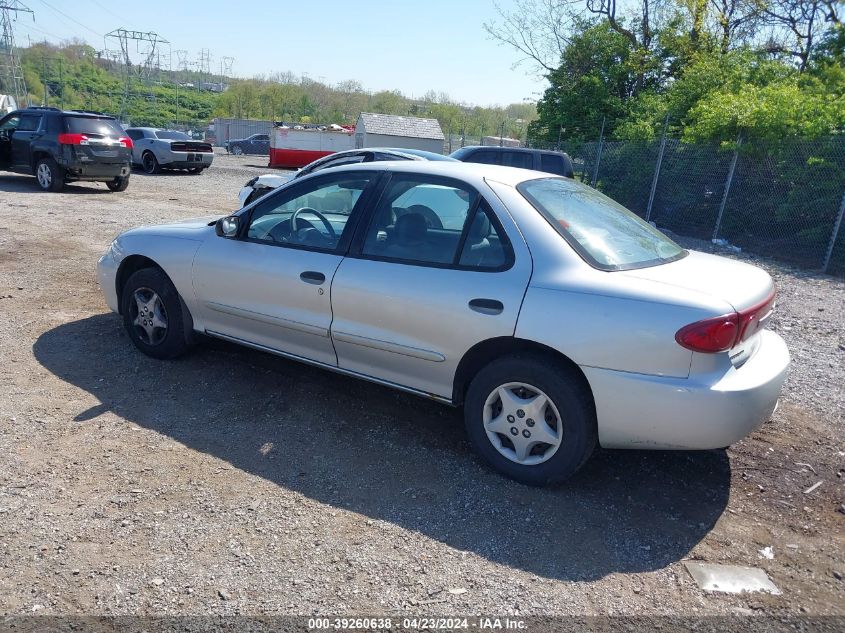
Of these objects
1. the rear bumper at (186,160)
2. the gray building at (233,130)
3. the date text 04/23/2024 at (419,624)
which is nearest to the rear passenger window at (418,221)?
the date text 04/23/2024 at (419,624)

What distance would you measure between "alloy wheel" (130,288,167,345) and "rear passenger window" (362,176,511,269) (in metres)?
1.89

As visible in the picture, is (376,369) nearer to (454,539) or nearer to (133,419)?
(454,539)

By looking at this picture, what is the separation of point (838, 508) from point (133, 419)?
407 centimetres

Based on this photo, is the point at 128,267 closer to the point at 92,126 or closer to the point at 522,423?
the point at 522,423

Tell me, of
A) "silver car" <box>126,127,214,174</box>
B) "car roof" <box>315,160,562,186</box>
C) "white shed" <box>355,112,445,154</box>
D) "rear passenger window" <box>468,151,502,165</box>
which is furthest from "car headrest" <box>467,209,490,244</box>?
"white shed" <box>355,112,445,154</box>

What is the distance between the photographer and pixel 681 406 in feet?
10.1

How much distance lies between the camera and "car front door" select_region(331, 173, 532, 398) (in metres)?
3.49

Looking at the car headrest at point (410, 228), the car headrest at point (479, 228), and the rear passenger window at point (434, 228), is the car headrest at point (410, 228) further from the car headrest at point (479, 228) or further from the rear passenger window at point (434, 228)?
the car headrest at point (479, 228)

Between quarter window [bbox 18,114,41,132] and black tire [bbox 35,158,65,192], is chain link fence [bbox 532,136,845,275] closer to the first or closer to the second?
black tire [bbox 35,158,65,192]

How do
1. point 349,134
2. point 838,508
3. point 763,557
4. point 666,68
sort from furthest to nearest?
point 349,134 < point 666,68 < point 838,508 < point 763,557

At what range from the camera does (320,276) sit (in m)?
4.05

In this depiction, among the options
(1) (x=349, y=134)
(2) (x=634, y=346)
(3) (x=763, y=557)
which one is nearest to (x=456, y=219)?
(2) (x=634, y=346)

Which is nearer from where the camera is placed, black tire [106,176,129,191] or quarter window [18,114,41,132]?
quarter window [18,114,41,132]

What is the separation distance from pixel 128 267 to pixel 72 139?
11.1 metres
